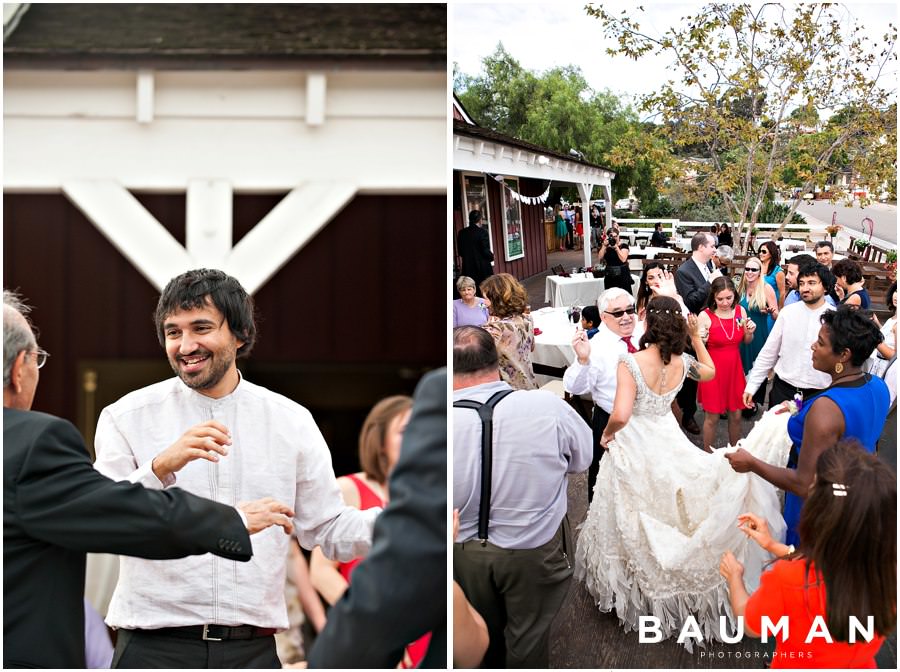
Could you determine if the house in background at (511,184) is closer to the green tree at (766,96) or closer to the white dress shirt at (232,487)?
the green tree at (766,96)

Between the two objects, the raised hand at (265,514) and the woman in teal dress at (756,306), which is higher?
the woman in teal dress at (756,306)

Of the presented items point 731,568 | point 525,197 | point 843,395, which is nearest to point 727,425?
point 843,395

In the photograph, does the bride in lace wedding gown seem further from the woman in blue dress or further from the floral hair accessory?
the woman in blue dress

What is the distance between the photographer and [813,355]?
8.16 ft

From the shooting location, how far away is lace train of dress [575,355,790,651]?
9.00ft

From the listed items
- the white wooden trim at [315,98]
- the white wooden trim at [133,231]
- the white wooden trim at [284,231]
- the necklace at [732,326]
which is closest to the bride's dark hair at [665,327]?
the necklace at [732,326]

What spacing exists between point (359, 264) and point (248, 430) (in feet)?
2.22

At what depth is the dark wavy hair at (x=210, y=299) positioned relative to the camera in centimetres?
226

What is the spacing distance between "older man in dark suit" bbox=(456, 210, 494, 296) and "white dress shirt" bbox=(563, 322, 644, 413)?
48cm

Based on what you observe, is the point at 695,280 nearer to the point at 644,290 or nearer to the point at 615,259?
the point at 644,290

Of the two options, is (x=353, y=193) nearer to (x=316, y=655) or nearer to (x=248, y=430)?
(x=248, y=430)

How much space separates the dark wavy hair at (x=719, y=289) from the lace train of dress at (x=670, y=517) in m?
0.24

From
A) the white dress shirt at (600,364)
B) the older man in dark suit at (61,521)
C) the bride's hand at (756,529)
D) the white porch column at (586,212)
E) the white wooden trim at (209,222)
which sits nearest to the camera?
the older man in dark suit at (61,521)

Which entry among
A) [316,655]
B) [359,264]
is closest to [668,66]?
[359,264]
